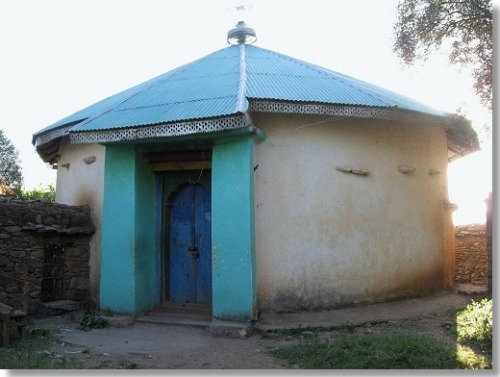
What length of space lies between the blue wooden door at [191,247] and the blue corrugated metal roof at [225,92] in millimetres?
1407

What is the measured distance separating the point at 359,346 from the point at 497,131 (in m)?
2.69

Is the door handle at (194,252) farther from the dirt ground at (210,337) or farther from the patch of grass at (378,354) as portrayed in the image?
the patch of grass at (378,354)

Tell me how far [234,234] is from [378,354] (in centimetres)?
230

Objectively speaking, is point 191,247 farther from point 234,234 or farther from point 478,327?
point 478,327

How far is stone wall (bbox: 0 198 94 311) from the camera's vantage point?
6656 mm

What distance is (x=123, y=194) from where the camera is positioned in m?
6.69

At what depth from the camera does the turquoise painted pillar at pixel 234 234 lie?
229 inches

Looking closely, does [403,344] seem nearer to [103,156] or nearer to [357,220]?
[357,220]

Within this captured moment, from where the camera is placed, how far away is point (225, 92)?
627cm

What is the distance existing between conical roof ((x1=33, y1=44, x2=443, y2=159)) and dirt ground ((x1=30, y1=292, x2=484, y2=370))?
260 cm

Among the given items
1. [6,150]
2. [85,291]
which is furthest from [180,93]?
[6,150]

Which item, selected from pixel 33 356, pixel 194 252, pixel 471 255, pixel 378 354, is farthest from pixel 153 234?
pixel 471 255

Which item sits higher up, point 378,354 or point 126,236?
point 126,236

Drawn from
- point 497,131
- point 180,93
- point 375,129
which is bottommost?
point 497,131
